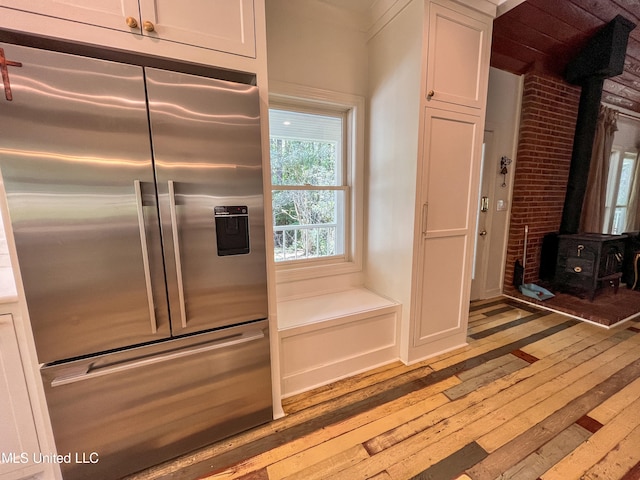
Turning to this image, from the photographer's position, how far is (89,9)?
1052 millimetres

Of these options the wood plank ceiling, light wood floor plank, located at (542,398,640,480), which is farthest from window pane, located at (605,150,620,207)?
light wood floor plank, located at (542,398,640,480)

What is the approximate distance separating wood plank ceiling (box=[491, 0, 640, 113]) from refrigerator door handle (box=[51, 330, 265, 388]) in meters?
3.12

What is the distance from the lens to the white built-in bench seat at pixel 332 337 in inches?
72.2

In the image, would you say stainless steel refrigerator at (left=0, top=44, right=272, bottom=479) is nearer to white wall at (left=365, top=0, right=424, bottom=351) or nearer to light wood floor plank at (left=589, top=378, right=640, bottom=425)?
white wall at (left=365, top=0, right=424, bottom=351)

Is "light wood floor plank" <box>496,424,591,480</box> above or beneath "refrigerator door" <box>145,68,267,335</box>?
beneath

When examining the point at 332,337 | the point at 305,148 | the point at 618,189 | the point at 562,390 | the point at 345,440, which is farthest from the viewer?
the point at 618,189

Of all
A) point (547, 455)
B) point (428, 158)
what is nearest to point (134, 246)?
point (428, 158)

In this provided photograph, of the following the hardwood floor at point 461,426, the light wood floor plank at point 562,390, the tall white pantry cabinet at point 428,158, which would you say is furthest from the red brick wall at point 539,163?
the tall white pantry cabinet at point 428,158

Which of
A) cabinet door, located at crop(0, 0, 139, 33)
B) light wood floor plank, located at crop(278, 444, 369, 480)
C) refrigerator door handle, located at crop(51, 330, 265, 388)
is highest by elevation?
cabinet door, located at crop(0, 0, 139, 33)

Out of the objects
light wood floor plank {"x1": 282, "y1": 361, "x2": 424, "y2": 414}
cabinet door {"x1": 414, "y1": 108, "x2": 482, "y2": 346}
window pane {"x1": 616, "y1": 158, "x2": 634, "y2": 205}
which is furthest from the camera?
window pane {"x1": 616, "y1": 158, "x2": 634, "y2": 205}

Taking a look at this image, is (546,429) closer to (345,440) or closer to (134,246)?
(345,440)

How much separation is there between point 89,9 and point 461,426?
273 centimetres

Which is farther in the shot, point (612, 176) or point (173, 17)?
point (612, 176)

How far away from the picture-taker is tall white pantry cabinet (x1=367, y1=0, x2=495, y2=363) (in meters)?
1.85
